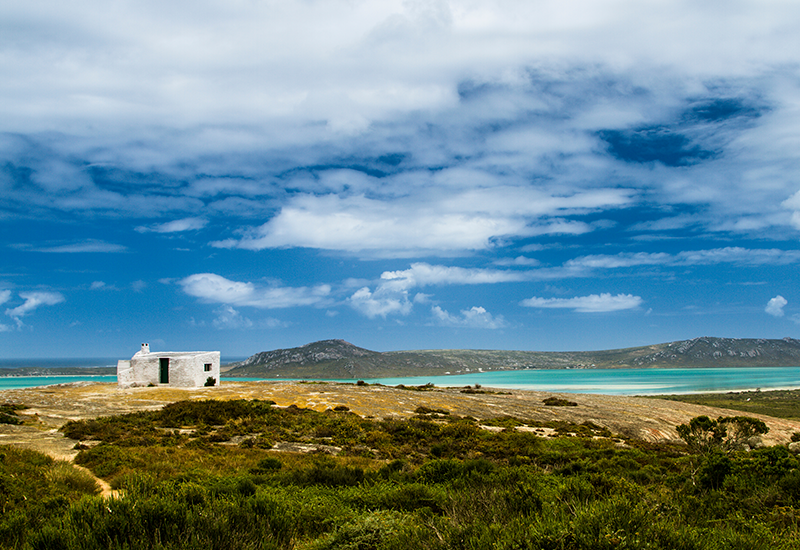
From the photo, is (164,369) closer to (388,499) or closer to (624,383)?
(388,499)

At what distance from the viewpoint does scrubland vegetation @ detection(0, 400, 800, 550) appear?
4316mm

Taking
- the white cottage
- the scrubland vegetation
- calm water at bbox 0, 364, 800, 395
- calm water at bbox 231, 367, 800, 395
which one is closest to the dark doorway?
the white cottage

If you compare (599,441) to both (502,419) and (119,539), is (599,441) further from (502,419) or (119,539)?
(119,539)

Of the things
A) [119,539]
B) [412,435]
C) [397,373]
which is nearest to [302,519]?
[119,539]

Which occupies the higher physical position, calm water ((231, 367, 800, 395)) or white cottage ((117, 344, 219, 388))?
white cottage ((117, 344, 219, 388))

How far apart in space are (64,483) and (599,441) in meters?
17.4

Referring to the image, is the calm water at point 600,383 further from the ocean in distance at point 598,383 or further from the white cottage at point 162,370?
the white cottage at point 162,370

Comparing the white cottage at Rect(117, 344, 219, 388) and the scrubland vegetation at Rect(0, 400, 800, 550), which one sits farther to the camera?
the white cottage at Rect(117, 344, 219, 388)

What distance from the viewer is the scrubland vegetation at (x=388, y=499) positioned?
4.32 meters

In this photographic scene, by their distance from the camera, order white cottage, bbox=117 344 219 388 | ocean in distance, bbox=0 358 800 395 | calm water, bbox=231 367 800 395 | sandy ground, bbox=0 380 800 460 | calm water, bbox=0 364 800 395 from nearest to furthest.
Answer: sandy ground, bbox=0 380 800 460 < white cottage, bbox=117 344 219 388 < ocean in distance, bbox=0 358 800 395 < calm water, bbox=0 364 800 395 < calm water, bbox=231 367 800 395

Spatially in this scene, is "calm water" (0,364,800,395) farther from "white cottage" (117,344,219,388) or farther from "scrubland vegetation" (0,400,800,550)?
"scrubland vegetation" (0,400,800,550)

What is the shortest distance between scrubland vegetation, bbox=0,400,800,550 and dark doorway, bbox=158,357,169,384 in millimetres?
21580

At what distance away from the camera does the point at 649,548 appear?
12.0ft

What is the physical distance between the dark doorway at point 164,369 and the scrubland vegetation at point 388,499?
70.8ft
